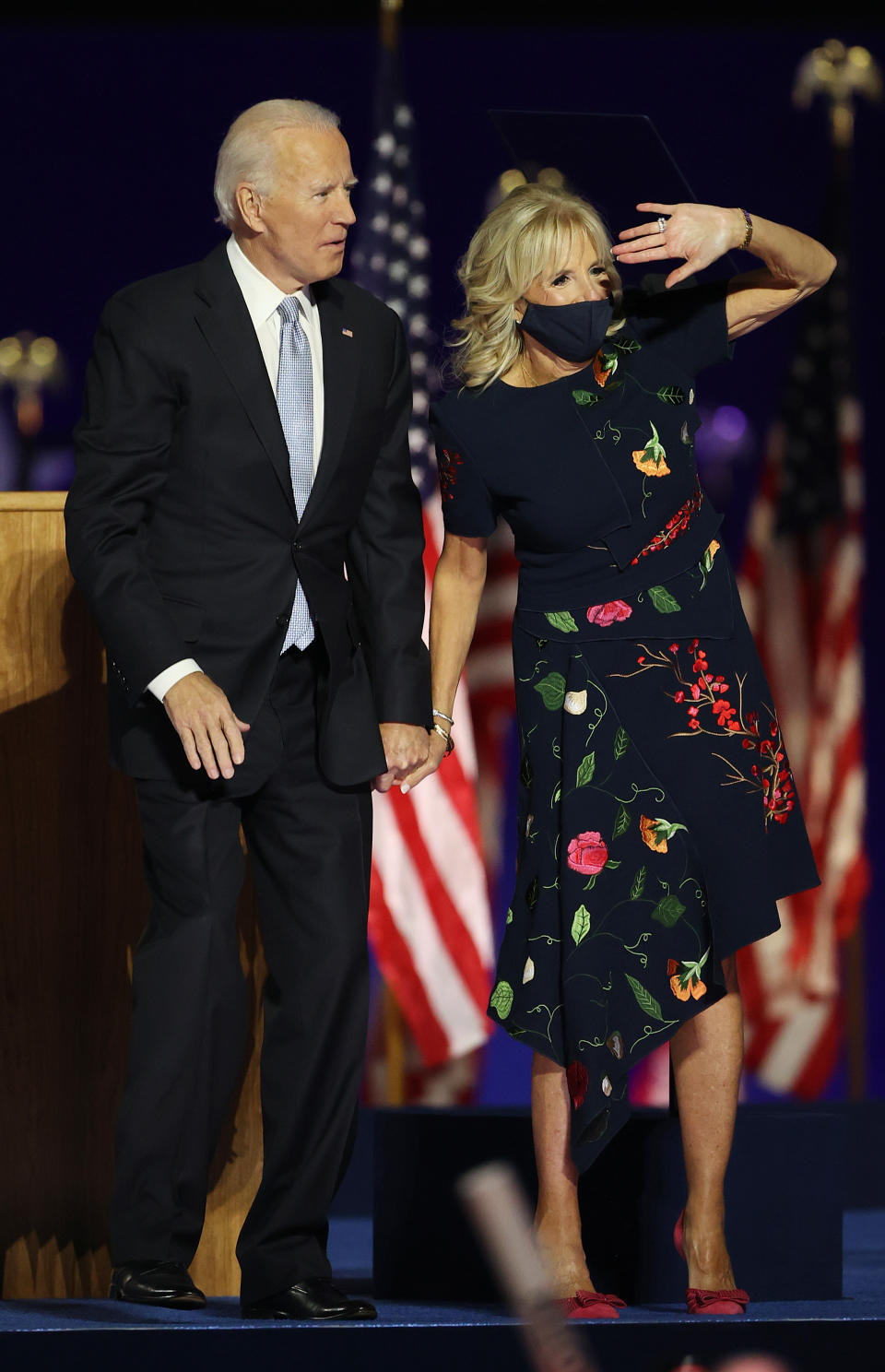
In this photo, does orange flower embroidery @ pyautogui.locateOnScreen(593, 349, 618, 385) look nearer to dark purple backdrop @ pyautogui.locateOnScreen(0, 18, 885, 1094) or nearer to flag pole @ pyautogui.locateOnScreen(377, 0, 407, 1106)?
flag pole @ pyautogui.locateOnScreen(377, 0, 407, 1106)

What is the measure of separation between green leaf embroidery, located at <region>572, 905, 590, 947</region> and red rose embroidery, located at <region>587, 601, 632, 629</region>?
36 centimetres

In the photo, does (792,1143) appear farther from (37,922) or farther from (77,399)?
(77,399)

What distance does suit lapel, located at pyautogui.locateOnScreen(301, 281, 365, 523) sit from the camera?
92.7 inches

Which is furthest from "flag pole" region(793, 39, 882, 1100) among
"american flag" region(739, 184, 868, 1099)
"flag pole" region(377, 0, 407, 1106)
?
"flag pole" region(377, 0, 407, 1106)

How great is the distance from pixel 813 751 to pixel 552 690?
129 inches

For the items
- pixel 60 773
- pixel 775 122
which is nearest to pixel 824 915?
pixel 775 122

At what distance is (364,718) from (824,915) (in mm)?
3551

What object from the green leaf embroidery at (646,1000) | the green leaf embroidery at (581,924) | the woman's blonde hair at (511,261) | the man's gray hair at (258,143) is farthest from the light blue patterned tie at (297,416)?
the green leaf embroidery at (646,1000)

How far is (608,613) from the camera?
2457mm

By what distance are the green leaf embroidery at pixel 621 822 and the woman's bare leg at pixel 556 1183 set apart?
0.30 metres

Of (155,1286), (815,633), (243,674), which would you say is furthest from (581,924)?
(815,633)

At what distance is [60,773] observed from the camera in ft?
9.13

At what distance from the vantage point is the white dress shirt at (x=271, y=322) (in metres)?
2.36

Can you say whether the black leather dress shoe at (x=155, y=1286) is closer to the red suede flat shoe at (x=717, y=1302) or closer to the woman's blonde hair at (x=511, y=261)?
the red suede flat shoe at (x=717, y=1302)
